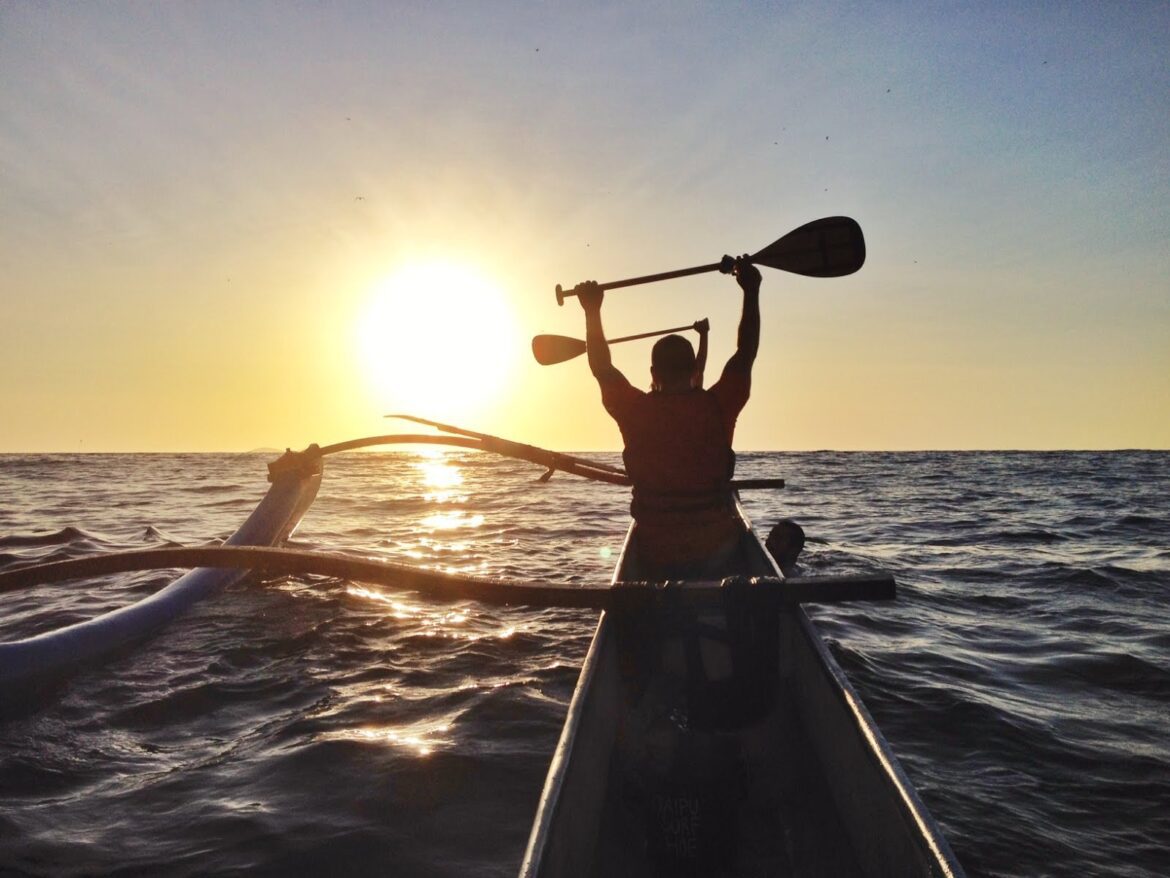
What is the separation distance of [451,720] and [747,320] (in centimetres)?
348

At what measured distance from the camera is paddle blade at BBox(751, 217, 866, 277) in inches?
207

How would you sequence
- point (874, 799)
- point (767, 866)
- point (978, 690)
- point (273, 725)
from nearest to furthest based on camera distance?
1. point (874, 799)
2. point (767, 866)
3. point (273, 725)
4. point (978, 690)

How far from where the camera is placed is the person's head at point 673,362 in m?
4.13

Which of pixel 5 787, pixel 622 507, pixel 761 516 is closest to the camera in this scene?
pixel 5 787

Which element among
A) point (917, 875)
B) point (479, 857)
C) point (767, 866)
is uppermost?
point (917, 875)

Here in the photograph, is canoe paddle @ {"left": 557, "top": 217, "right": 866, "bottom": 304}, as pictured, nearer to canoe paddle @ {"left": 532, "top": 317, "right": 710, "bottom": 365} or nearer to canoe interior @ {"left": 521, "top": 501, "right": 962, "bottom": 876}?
canoe paddle @ {"left": 532, "top": 317, "right": 710, "bottom": 365}

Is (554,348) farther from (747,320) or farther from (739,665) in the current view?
(739,665)

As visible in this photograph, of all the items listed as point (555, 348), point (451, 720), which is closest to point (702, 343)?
point (555, 348)

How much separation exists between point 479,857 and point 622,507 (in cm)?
1608

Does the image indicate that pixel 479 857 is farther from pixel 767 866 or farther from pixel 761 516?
pixel 761 516

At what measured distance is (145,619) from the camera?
588 cm

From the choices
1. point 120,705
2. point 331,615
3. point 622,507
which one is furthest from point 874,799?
point 622,507

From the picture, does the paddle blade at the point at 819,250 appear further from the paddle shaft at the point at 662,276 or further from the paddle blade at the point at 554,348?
the paddle blade at the point at 554,348

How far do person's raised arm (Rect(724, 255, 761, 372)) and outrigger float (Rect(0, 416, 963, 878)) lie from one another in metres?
1.65
